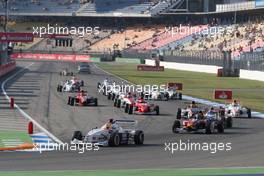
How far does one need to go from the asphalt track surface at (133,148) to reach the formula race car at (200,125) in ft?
1.20

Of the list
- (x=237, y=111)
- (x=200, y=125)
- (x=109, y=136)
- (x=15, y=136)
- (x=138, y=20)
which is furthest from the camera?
(x=138, y=20)

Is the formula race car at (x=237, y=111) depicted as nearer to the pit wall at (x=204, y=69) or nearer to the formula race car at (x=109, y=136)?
the formula race car at (x=109, y=136)

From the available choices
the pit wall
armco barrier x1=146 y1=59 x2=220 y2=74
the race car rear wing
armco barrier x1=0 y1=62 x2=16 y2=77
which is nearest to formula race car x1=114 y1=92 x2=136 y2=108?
the race car rear wing

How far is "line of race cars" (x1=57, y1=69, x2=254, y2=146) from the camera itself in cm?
2053

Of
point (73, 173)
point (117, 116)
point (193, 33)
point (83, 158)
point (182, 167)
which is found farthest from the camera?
point (193, 33)

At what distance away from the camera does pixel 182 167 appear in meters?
16.4

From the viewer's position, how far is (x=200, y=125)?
24.8 meters

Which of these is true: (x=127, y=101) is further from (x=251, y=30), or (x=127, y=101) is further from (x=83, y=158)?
(x=251, y=30)

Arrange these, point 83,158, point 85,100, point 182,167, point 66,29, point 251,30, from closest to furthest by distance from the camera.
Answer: point 182,167 → point 83,158 → point 85,100 → point 251,30 → point 66,29

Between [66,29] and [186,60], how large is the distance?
48.8m

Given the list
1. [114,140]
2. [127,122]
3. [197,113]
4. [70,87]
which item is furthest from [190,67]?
[114,140]

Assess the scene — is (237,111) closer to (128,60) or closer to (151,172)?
(151,172)

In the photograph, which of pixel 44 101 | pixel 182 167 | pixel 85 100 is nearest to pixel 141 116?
pixel 85 100

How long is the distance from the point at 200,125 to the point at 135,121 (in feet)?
13.9
